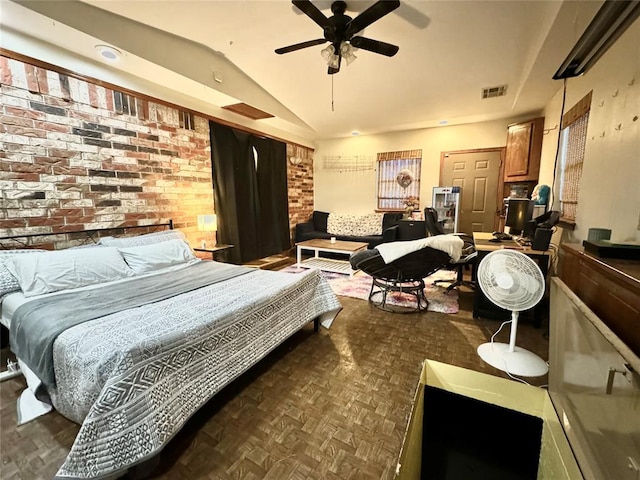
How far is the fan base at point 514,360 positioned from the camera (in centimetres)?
190

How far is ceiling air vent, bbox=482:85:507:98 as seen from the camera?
3520mm

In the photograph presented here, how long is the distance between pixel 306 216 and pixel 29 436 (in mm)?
5262

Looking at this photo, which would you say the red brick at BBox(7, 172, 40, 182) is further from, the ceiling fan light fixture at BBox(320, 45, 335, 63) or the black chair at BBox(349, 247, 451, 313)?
the black chair at BBox(349, 247, 451, 313)

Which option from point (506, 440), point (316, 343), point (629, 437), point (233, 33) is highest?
point (233, 33)

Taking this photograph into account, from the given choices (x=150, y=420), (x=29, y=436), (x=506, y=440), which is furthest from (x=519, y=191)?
(x=29, y=436)

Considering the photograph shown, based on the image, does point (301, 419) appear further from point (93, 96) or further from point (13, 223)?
point (93, 96)

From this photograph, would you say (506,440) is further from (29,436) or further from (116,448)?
(29,436)

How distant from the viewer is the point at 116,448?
3.48ft

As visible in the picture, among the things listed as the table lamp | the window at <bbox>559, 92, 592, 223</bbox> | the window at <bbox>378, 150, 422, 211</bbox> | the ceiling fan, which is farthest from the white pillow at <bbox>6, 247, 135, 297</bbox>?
the window at <bbox>378, 150, 422, 211</bbox>

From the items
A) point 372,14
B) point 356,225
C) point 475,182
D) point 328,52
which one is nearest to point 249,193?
point 356,225

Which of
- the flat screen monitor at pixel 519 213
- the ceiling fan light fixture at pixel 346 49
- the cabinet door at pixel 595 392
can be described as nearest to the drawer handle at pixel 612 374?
the cabinet door at pixel 595 392

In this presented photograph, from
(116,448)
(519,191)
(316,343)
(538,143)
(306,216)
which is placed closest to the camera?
(116,448)

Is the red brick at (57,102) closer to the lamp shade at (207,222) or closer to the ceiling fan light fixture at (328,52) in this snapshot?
the lamp shade at (207,222)

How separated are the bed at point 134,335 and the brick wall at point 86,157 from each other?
1.66 ft
